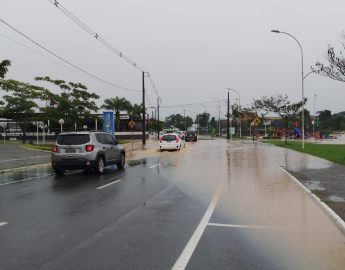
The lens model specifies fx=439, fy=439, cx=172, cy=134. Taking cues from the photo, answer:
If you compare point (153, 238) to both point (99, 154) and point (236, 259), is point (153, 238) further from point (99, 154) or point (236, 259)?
point (99, 154)

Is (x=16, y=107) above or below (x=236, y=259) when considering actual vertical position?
above

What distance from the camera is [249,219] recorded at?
8.62m

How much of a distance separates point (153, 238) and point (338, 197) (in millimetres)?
6188

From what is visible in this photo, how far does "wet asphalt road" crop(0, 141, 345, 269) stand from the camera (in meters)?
5.86

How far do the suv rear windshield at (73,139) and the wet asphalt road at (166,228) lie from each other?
4.13 meters

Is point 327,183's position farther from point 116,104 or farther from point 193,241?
point 116,104

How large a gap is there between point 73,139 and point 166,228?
10.7 m

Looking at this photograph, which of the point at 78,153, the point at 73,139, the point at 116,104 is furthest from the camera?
the point at 116,104

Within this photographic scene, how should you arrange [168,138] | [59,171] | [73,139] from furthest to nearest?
[168,138]
[59,171]
[73,139]

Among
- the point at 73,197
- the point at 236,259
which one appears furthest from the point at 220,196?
the point at 236,259

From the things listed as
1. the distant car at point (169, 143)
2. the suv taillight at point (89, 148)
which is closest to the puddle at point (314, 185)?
the suv taillight at point (89, 148)

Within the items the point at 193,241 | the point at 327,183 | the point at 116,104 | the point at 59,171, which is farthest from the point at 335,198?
the point at 116,104

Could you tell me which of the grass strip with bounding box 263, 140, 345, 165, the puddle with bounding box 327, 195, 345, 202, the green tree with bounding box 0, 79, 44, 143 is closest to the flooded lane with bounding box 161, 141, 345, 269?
the puddle with bounding box 327, 195, 345, 202

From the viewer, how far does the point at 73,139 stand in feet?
57.9
